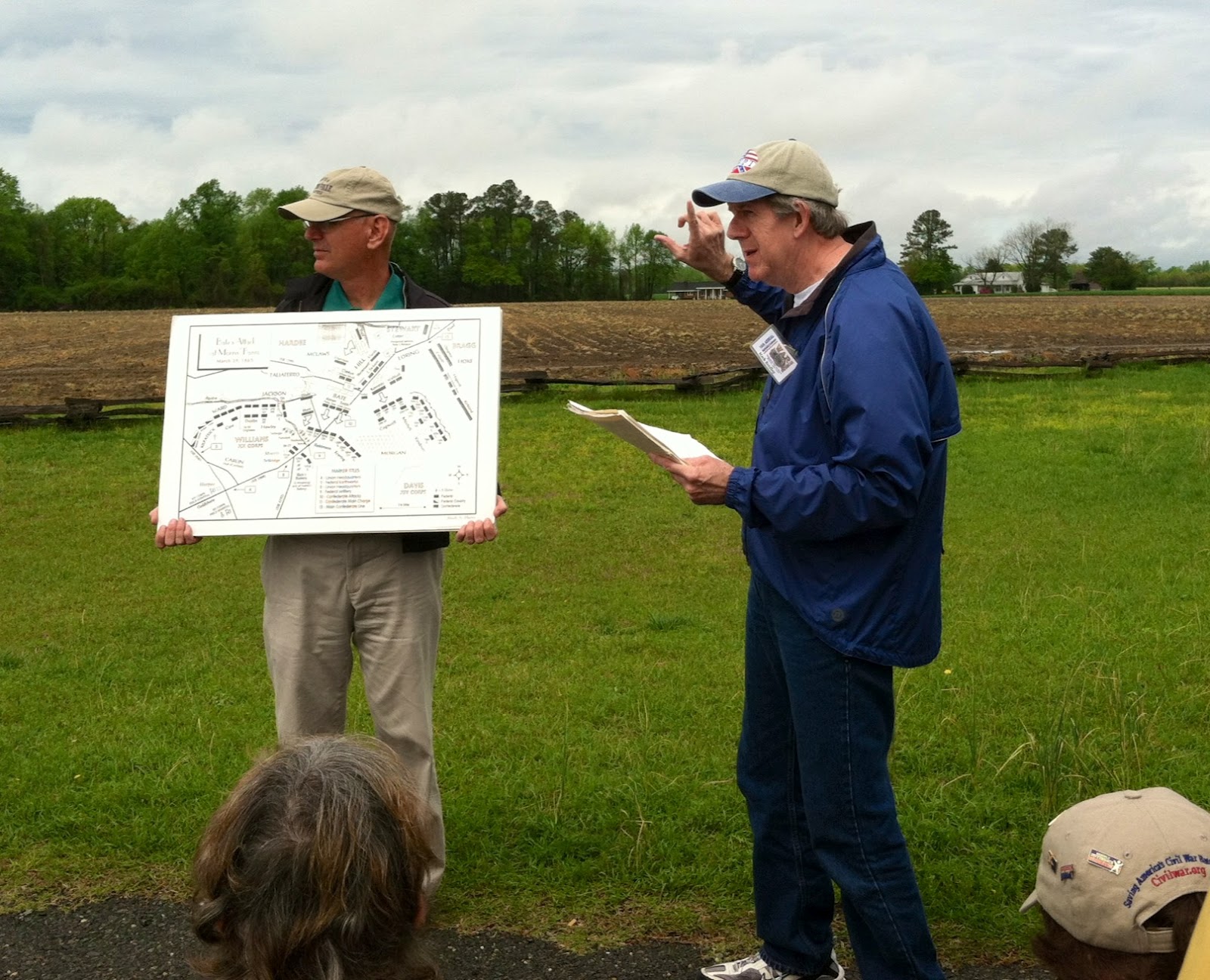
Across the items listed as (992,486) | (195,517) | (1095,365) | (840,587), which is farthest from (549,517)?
(1095,365)

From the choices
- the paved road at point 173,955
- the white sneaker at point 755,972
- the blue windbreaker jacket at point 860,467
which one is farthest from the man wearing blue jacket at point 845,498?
the paved road at point 173,955

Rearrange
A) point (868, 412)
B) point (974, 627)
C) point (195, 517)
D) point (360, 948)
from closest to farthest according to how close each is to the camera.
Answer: point (360, 948)
point (868, 412)
point (195, 517)
point (974, 627)

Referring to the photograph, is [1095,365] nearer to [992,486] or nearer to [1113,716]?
[992,486]

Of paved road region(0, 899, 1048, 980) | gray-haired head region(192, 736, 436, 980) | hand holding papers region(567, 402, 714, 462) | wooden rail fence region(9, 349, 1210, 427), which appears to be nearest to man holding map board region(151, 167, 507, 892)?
paved road region(0, 899, 1048, 980)

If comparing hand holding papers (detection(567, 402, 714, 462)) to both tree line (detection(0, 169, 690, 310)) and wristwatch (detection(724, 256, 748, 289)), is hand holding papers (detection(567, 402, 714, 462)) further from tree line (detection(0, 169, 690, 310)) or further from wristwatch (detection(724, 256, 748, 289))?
tree line (detection(0, 169, 690, 310))

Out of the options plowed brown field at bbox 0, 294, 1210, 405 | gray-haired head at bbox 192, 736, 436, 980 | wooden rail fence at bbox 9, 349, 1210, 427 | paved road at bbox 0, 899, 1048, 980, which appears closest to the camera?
gray-haired head at bbox 192, 736, 436, 980

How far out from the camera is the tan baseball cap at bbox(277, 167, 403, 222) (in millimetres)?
3762

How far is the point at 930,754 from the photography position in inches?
212

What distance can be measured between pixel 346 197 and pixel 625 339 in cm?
4245

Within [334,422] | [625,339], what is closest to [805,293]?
[334,422]

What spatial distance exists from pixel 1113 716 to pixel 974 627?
6.17ft

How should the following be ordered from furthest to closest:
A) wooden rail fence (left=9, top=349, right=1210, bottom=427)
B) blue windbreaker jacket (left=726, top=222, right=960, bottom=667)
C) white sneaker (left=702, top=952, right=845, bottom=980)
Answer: wooden rail fence (left=9, top=349, right=1210, bottom=427), white sneaker (left=702, top=952, right=845, bottom=980), blue windbreaker jacket (left=726, top=222, right=960, bottom=667)

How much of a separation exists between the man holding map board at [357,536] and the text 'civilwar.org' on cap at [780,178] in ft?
3.14

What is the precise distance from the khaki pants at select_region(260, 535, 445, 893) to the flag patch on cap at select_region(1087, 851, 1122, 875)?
2256mm
